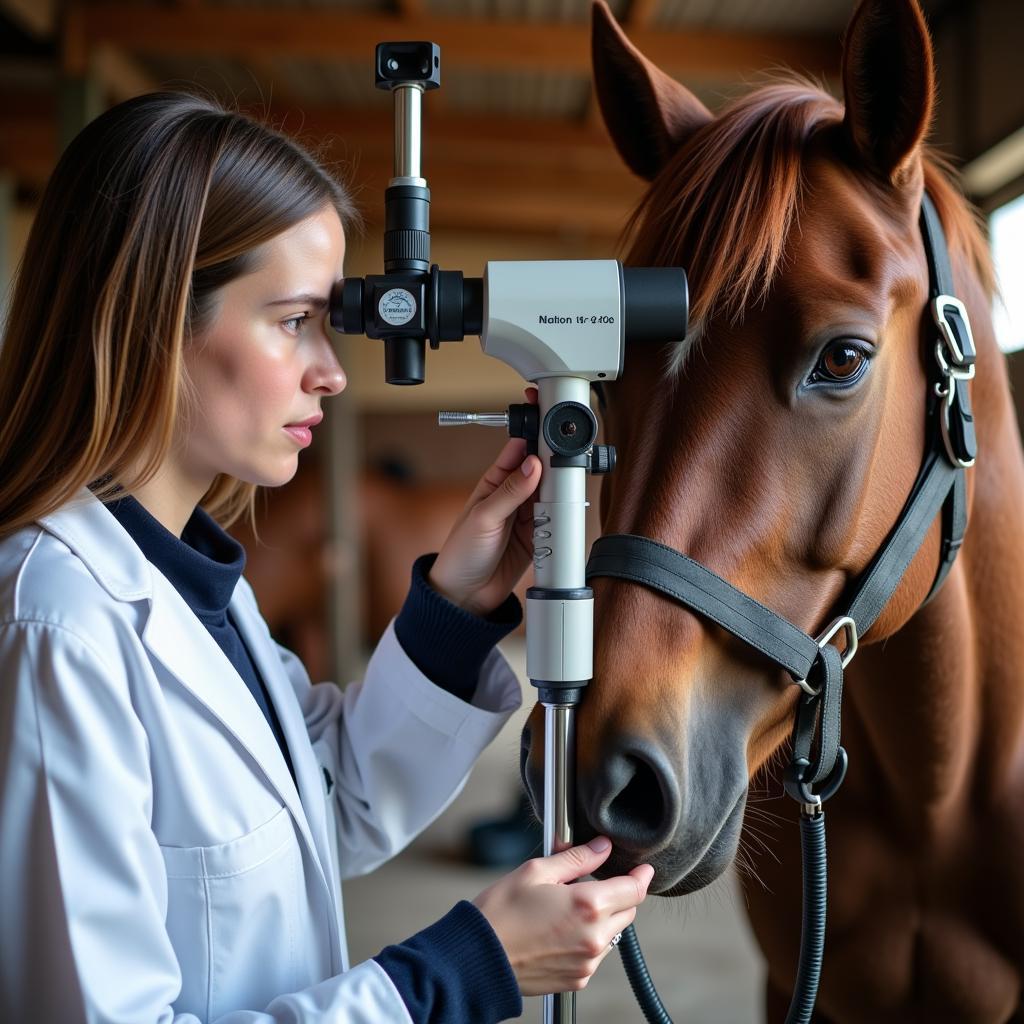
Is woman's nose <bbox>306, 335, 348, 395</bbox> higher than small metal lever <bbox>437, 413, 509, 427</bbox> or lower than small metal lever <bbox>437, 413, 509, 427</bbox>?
higher

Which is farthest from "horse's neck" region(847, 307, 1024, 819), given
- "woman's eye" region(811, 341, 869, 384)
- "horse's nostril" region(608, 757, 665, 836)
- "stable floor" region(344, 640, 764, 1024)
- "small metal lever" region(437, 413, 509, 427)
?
"stable floor" region(344, 640, 764, 1024)

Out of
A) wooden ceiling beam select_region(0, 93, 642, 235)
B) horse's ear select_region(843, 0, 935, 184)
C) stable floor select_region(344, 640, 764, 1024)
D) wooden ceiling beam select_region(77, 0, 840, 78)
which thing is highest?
wooden ceiling beam select_region(0, 93, 642, 235)

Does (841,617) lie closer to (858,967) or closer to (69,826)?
(858,967)

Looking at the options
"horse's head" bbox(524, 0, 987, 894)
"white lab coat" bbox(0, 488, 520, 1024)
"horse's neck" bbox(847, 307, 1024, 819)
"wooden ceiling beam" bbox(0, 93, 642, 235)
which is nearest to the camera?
"white lab coat" bbox(0, 488, 520, 1024)

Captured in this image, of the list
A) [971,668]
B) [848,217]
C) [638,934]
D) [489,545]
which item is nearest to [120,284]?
[489,545]

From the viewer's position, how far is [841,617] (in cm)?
81

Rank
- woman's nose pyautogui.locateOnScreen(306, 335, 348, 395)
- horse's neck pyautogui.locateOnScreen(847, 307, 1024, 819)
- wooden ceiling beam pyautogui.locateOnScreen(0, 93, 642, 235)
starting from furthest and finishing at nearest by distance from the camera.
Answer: wooden ceiling beam pyautogui.locateOnScreen(0, 93, 642, 235)
horse's neck pyautogui.locateOnScreen(847, 307, 1024, 819)
woman's nose pyautogui.locateOnScreen(306, 335, 348, 395)

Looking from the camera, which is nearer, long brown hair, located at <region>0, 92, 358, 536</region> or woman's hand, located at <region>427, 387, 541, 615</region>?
long brown hair, located at <region>0, 92, 358, 536</region>

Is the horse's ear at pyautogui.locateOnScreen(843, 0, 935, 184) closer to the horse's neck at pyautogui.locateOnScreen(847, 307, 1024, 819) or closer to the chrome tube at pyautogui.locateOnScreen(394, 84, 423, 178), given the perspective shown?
the horse's neck at pyautogui.locateOnScreen(847, 307, 1024, 819)

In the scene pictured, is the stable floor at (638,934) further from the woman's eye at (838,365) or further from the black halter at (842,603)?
the woman's eye at (838,365)

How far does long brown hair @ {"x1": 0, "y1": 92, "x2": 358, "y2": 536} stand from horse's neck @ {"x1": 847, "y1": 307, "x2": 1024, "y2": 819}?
733mm

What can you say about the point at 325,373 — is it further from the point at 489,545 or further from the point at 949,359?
the point at 949,359

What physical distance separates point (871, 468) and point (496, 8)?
126 inches

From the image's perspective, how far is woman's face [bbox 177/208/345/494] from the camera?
0.77 meters
